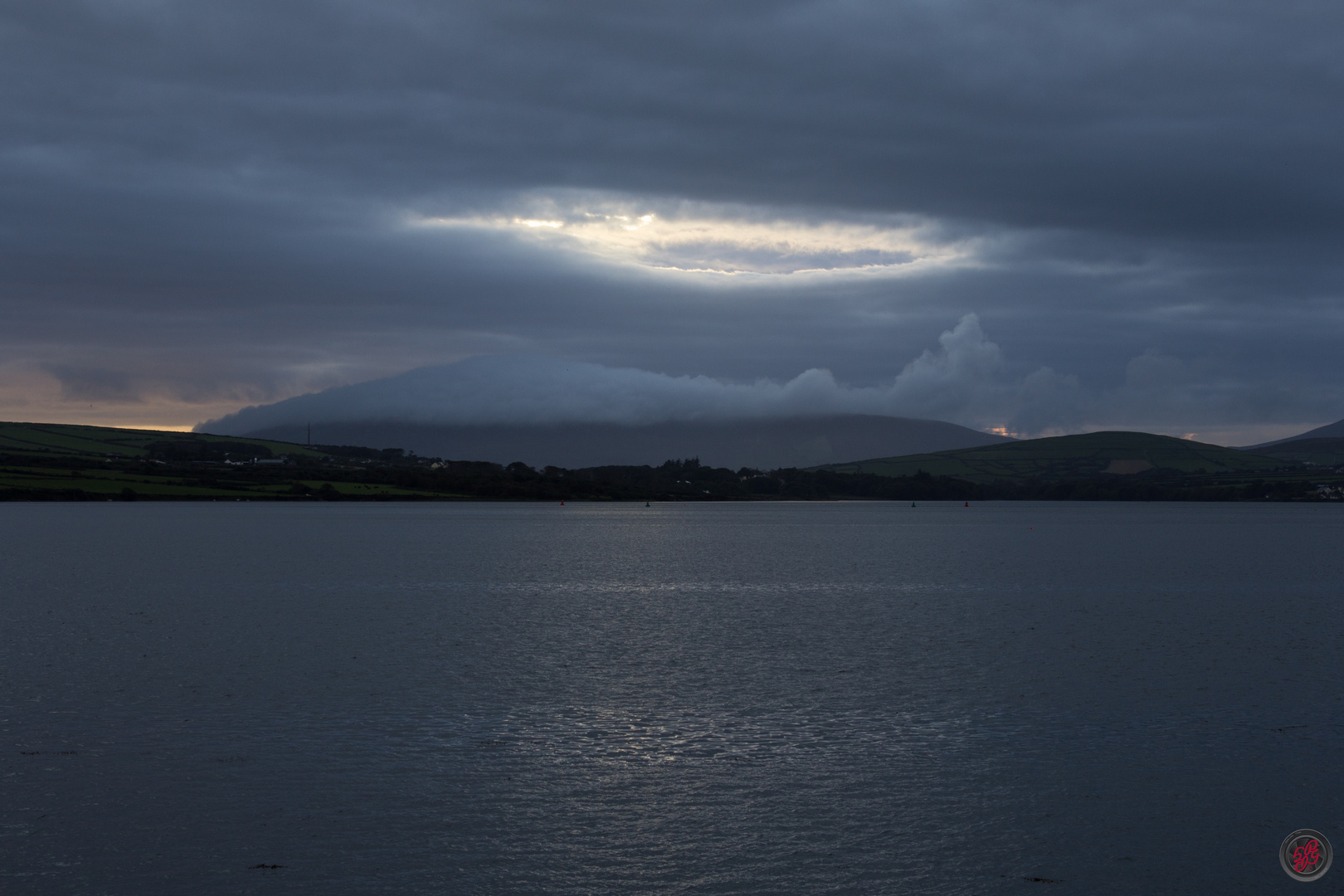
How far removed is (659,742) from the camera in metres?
23.3

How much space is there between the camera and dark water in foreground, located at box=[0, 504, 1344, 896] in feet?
52.3

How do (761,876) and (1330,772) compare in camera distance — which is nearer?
(761,876)

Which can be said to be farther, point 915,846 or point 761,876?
point 915,846

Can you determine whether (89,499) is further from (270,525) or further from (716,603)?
(716,603)

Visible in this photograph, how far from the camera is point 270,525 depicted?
474 feet

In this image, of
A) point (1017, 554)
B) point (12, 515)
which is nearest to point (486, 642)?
point (1017, 554)

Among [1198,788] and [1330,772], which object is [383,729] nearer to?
[1198,788]

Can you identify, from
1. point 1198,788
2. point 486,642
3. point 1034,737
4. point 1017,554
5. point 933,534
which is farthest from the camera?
point 933,534

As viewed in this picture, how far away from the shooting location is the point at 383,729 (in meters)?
24.5

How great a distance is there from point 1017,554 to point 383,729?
86696 millimetres

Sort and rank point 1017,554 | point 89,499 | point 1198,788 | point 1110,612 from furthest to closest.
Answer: point 89,499 → point 1017,554 → point 1110,612 → point 1198,788

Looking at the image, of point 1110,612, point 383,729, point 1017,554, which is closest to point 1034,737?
point 383,729

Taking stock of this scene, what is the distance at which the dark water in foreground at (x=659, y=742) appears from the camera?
628 inches

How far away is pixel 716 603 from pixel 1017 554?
184 feet
